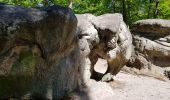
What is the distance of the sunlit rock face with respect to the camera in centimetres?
946

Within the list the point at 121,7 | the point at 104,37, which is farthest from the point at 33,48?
the point at 121,7

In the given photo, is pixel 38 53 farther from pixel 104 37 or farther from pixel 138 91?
pixel 138 91

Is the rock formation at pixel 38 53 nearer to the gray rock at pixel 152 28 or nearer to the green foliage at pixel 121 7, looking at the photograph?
the gray rock at pixel 152 28

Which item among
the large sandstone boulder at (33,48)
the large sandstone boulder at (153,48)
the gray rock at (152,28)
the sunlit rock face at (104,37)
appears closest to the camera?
the large sandstone boulder at (33,48)

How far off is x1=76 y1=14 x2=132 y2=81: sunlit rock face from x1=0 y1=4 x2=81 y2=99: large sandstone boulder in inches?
89.5

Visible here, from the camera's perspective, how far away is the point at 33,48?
20.6 feet

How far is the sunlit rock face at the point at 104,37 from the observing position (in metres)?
9.46

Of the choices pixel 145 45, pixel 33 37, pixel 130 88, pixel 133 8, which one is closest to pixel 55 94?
pixel 33 37

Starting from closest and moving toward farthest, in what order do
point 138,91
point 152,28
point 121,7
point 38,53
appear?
point 38,53
point 138,91
point 152,28
point 121,7

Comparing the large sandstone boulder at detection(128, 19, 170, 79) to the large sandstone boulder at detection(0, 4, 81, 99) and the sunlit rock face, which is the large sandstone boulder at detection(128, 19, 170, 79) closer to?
the sunlit rock face

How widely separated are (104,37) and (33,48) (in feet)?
13.2

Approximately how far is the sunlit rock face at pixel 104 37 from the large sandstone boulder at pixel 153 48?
398cm

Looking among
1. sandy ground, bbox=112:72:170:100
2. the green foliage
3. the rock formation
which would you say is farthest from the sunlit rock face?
the green foliage

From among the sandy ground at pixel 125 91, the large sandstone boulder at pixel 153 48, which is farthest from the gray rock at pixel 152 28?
the sandy ground at pixel 125 91
